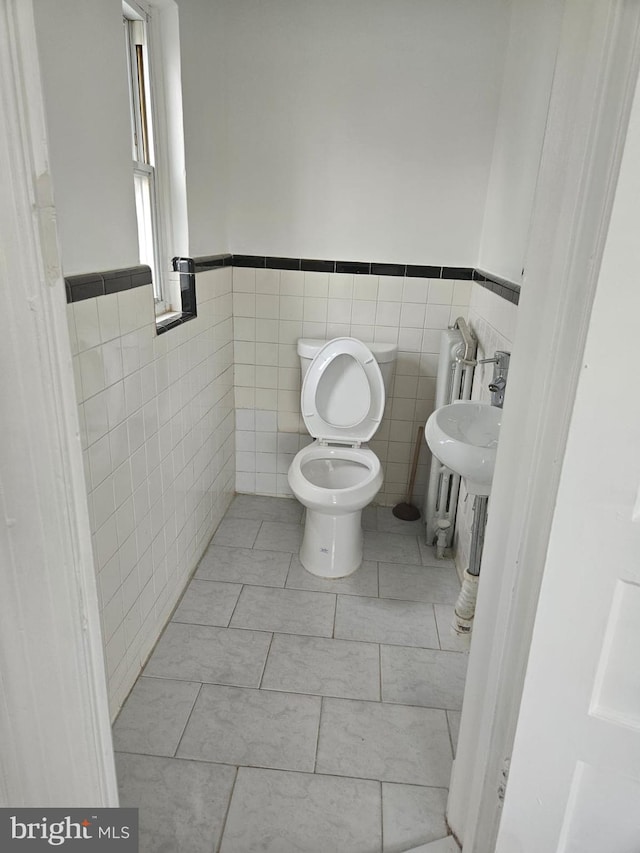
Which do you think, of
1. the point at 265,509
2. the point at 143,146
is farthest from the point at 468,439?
the point at 143,146

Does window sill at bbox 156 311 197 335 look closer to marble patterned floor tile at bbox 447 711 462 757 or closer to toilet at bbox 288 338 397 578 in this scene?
toilet at bbox 288 338 397 578

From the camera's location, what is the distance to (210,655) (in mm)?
1962

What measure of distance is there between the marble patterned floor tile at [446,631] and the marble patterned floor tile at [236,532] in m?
0.89

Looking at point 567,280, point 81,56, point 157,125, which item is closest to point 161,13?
point 157,125

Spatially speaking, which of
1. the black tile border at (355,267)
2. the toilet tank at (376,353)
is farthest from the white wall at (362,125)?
the toilet tank at (376,353)

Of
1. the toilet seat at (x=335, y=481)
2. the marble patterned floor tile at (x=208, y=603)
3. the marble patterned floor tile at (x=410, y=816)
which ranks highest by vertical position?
the toilet seat at (x=335, y=481)

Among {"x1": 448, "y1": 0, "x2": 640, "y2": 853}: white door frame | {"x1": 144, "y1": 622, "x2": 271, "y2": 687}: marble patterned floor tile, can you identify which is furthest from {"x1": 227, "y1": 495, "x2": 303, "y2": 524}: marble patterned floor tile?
{"x1": 448, "y1": 0, "x2": 640, "y2": 853}: white door frame

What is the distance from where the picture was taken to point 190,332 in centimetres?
218

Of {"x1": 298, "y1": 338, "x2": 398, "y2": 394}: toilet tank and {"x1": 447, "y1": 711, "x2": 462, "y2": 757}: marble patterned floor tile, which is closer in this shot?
{"x1": 447, "y1": 711, "x2": 462, "y2": 757}: marble patterned floor tile

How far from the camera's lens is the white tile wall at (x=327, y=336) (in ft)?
8.91

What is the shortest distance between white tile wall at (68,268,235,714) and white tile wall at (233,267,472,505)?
0.26 metres

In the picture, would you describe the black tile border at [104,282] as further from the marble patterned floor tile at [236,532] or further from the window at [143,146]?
the marble patterned floor tile at [236,532]

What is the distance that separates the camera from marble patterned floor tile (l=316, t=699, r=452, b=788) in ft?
5.17

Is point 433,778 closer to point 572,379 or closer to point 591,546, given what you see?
point 591,546
